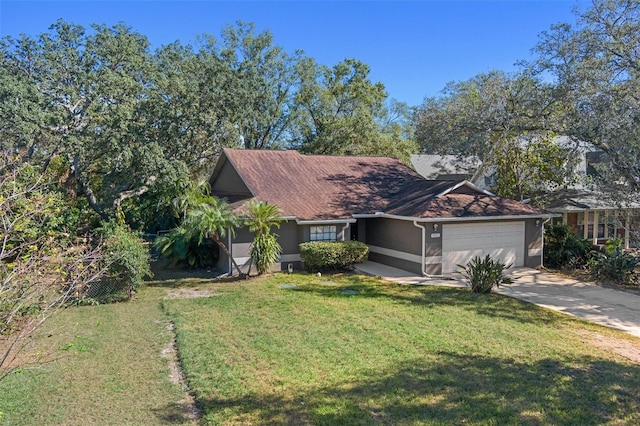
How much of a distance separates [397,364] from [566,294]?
8.65 meters

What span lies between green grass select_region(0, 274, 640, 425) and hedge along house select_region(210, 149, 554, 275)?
15.1ft

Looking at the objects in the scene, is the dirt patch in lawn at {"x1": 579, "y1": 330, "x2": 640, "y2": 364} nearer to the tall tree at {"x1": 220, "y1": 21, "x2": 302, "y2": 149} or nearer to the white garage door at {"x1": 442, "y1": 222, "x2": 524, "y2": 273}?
the white garage door at {"x1": 442, "y1": 222, "x2": 524, "y2": 273}

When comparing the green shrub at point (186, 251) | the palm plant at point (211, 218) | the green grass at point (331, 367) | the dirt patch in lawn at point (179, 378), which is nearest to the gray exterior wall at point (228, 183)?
the green shrub at point (186, 251)

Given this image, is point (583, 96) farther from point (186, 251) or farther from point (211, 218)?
point (186, 251)

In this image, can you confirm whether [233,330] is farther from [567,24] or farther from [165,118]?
[567,24]

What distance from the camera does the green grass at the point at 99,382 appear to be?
593 cm

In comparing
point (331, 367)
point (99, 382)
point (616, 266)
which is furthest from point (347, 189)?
point (99, 382)

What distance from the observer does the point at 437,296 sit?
42.5 ft

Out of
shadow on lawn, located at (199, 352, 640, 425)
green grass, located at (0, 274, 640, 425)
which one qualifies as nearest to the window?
green grass, located at (0, 274, 640, 425)

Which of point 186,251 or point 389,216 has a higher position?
point 389,216

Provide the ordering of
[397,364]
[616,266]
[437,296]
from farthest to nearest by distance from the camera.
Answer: [616,266], [437,296], [397,364]

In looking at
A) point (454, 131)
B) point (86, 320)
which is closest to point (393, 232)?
point (454, 131)

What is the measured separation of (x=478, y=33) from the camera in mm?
18328

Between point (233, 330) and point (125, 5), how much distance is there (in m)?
13.2
